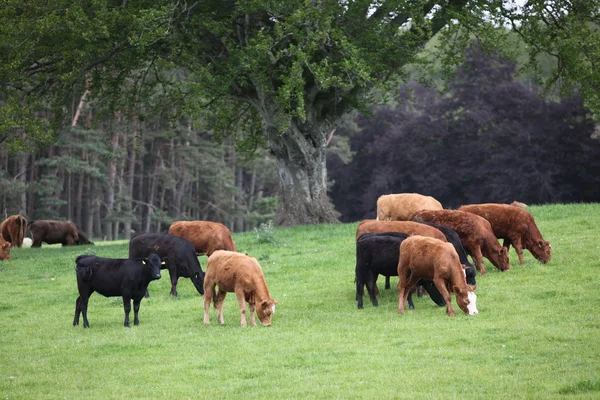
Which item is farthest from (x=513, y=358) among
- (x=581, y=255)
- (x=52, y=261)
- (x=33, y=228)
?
(x=33, y=228)

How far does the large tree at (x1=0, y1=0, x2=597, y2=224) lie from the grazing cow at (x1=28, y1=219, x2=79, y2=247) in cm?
641

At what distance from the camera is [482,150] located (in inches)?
2500

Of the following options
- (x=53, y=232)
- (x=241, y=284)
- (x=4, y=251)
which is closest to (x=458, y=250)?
(x=241, y=284)

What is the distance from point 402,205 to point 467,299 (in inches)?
354

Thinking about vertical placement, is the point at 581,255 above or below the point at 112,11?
below

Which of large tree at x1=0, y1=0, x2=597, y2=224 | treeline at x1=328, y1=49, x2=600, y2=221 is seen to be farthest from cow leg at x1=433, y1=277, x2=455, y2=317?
treeline at x1=328, y1=49, x2=600, y2=221

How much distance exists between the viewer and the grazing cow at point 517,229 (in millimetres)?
20719

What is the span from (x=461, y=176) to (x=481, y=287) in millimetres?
46702

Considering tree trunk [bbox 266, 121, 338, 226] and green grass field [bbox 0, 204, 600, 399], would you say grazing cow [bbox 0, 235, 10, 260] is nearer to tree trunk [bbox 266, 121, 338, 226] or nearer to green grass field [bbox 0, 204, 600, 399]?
green grass field [bbox 0, 204, 600, 399]

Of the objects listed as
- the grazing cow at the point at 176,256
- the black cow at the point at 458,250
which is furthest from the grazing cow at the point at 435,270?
the grazing cow at the point at 176,256

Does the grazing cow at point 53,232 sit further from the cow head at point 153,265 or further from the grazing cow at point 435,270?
the grazing cow at point 435,270

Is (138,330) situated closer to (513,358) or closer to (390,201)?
(513,358)

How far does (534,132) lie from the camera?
199 feet

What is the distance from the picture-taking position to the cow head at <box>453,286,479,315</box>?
1600 cm
